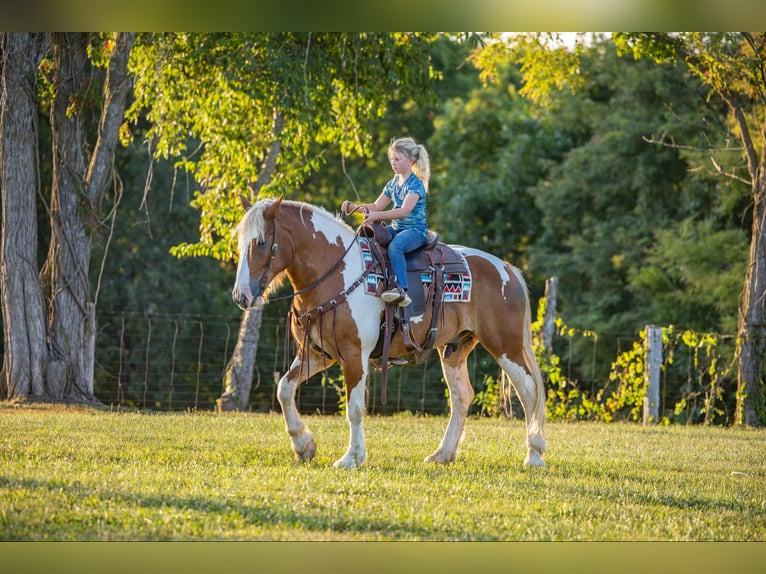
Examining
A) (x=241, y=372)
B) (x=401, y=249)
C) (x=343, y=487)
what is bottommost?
(x=343, y=487)

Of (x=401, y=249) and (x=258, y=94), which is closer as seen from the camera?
(x=401, y=249)

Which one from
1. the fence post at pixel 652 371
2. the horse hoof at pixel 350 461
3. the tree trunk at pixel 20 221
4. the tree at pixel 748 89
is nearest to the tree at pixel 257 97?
the tree trunk at pixel 20 221

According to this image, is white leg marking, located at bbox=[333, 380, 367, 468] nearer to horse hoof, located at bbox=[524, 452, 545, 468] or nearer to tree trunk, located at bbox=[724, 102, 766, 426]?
horse hoof, located at bbox=[524, 452, 545, 468]

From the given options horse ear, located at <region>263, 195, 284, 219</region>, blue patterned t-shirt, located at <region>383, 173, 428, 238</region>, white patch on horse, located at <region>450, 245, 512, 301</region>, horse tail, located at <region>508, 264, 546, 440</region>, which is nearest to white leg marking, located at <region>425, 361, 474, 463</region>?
horse tail, located at <region>508, 264, 546, 440</region>

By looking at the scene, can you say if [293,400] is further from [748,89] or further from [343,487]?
[748,89]

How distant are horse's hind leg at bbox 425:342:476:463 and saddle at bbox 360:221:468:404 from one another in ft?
1.42

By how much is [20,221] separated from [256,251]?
6184mm

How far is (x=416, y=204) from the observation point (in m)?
8.22

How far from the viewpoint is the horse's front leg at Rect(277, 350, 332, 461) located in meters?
8.12

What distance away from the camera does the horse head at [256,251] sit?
25.2 feet

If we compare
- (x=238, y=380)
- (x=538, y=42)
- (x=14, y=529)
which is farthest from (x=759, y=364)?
(x=14, y=529)

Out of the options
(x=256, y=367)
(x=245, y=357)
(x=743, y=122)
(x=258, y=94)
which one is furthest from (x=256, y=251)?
(x=256, y=367)
